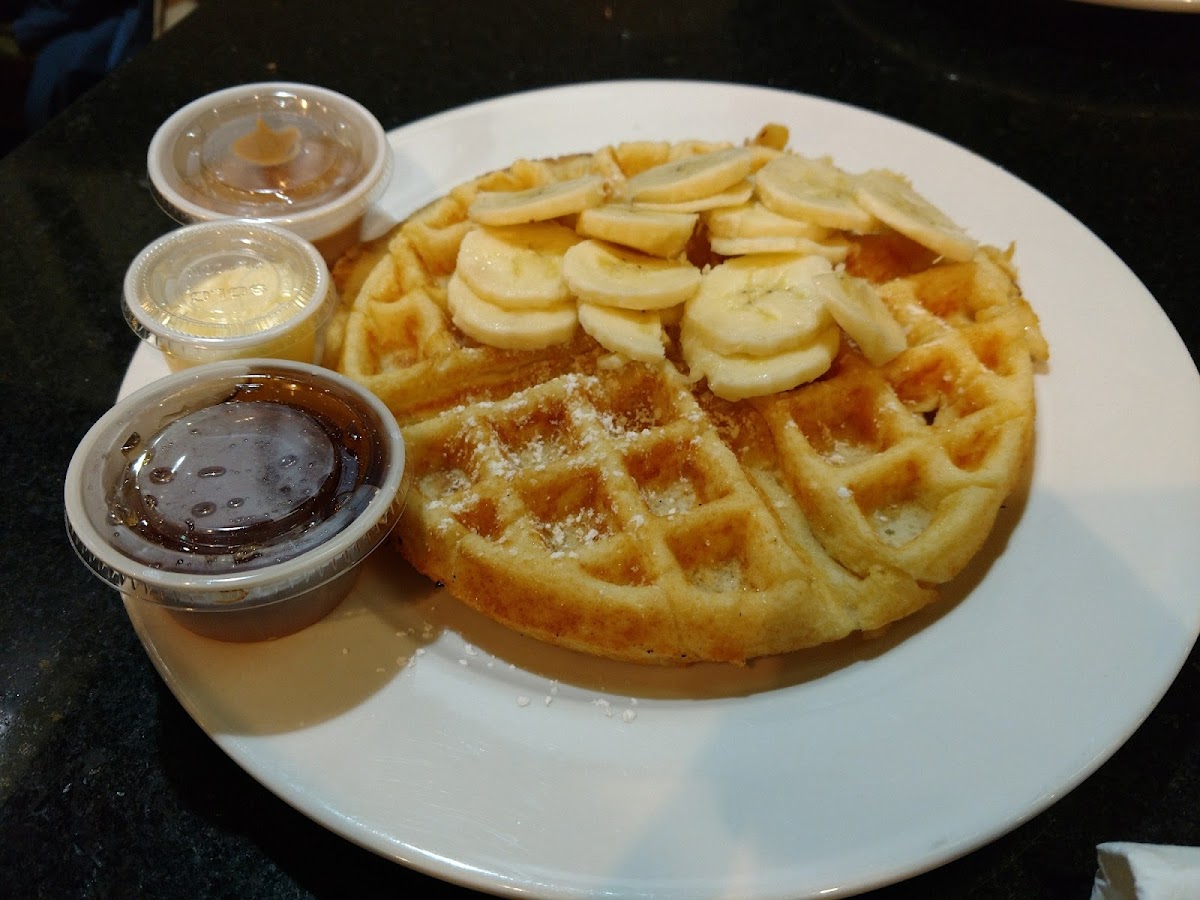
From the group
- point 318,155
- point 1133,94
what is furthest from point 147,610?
point 1133,94

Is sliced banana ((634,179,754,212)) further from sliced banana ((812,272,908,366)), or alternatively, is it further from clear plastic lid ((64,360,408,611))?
clear plastic lid ((64,360,408,611))

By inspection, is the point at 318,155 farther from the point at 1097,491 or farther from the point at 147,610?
the point at 1097,491

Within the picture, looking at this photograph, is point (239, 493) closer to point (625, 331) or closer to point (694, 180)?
point (625, 331)

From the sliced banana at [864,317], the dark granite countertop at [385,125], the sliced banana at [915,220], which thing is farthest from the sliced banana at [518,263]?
the dark granite countertop at [385,125]

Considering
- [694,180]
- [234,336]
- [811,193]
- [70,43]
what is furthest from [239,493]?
[70,43]

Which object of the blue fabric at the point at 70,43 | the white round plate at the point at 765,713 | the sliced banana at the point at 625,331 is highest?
the sliced banana at the point at 625,331

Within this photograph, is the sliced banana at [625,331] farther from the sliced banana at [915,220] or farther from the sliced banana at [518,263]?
the sliced banana at [915,220]
